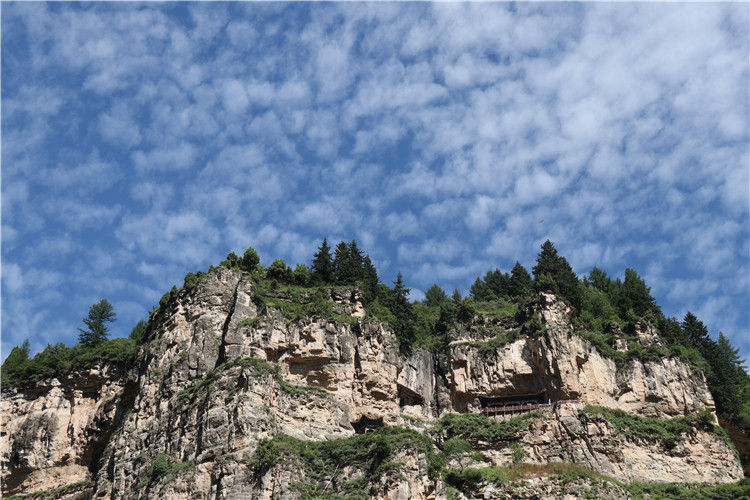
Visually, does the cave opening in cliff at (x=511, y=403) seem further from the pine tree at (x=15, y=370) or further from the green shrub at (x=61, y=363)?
the pine tree at (x=15, y=370)

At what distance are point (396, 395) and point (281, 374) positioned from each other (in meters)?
9.65

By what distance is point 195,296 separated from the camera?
58.4 meters

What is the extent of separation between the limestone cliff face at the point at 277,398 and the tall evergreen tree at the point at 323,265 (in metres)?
5.20

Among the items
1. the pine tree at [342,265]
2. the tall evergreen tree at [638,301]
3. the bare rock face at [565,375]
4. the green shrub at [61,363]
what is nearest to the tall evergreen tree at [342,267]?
the pine tree at [342,265]

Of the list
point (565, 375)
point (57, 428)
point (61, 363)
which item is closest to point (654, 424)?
point (565, 375)

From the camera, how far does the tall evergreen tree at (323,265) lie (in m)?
66.8

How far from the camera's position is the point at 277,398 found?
50.8 metres

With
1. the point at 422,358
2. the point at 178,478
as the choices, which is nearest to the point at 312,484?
the point at 178,478

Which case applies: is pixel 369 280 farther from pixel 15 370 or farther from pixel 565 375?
pixel 15 370

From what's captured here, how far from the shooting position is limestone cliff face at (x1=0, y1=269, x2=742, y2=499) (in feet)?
156

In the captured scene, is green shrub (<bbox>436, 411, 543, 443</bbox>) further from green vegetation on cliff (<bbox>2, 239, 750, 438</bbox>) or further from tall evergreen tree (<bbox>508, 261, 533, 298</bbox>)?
tall evergreen tree (<bbox>508, 261, 533, 298</bbox>)

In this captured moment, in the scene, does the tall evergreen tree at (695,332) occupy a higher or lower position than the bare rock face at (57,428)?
higher

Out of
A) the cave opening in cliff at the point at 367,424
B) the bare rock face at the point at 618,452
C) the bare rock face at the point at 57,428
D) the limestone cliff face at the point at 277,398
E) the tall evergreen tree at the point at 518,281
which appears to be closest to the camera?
the limestone cliff face at the point at 277,398

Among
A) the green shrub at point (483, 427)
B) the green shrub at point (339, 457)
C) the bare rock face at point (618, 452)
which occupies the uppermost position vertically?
Result: the green shrub at point (483, 427)
